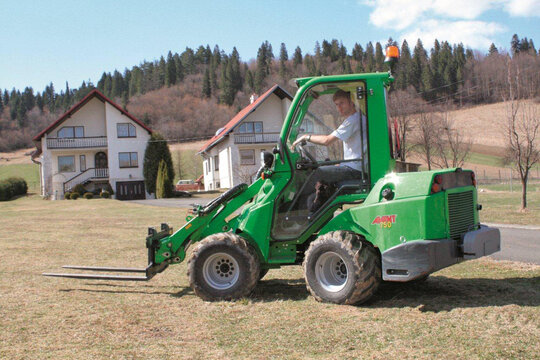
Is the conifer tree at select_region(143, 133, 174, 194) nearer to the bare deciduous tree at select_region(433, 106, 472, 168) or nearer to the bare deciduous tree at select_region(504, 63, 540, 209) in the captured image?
the bare deciduous tree at select_region(433, 106, 472, 168)

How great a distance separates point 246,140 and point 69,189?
1678 centimetres

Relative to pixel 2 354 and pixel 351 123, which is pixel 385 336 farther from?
pixel 2 354

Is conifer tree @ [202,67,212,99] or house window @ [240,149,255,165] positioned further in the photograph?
conifer tree @ [202,67,212,99]

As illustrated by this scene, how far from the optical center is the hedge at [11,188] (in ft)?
156

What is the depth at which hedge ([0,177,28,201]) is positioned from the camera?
4762 cm

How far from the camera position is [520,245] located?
435 inches

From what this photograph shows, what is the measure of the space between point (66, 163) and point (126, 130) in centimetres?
678

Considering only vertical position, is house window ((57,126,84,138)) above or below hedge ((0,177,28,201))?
above

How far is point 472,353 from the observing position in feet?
13.6

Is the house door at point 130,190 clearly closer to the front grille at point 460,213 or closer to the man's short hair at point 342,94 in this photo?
the man's short hair at point 342,94

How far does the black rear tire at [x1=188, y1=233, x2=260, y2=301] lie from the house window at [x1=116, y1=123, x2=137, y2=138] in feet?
144

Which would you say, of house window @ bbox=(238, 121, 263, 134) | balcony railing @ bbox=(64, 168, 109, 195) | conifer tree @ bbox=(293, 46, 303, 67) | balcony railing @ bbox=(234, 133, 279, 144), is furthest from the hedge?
conifer tree @ bbox=(293, 46, 303, 67)

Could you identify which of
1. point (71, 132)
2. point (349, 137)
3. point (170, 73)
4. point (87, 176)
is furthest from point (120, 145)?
point (170, 73)

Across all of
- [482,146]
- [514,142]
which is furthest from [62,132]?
[482,146]
